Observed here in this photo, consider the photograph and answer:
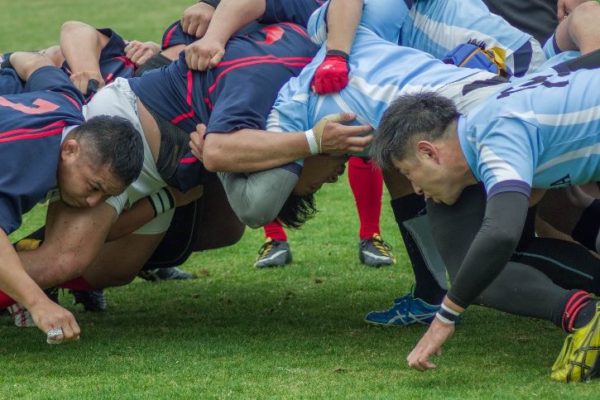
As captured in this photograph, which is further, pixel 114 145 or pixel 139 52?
pixel 139 52

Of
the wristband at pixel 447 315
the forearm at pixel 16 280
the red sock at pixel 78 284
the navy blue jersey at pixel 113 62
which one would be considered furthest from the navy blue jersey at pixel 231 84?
the wristband at pixel 447 315

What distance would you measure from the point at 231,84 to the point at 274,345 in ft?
4.00

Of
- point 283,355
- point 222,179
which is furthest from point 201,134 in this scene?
point 283,355

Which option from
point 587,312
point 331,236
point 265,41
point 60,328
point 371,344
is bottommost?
point 331,236

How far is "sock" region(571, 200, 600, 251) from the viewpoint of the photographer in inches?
218

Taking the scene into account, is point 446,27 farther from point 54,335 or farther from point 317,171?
point 54,335

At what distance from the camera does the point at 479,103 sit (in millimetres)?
4672

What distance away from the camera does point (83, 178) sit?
511 cm

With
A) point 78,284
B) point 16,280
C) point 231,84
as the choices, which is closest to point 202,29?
point 231,84

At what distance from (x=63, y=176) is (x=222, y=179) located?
28.9 inches

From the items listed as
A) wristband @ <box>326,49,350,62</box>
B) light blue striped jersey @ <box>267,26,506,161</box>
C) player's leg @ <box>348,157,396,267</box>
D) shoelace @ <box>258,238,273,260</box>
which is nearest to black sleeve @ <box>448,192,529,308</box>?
light blue striped jersey @ <box>267,26,506,161</box>

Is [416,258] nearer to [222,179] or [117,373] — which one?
[222,179]

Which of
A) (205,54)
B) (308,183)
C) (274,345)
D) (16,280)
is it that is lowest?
(274,345)

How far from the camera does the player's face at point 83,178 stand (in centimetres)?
509
